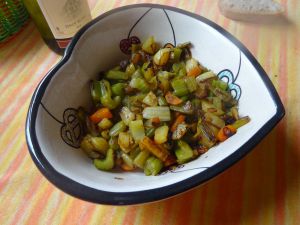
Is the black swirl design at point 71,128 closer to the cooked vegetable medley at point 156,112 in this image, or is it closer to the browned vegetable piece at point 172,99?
the cooked vegetable medley at point 156,112

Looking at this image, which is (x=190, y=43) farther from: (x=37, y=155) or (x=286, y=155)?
(x=37, y=155)

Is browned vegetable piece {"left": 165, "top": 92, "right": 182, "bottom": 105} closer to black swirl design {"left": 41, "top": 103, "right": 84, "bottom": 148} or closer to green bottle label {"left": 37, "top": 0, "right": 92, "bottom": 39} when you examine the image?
black swirl design {"left": 41, "top": 103, "right": 84, "bottom": 148}

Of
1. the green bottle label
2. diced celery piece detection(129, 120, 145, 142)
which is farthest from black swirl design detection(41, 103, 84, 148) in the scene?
the green bottle label

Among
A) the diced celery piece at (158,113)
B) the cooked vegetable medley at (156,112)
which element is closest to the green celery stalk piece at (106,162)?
the cooked vegetable medley at (156,112)

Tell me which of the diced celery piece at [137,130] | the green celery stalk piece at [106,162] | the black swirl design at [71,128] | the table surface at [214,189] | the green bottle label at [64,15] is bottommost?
the table surface at [214,189]

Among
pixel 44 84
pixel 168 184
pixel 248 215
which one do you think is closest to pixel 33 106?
pixel 44 84
